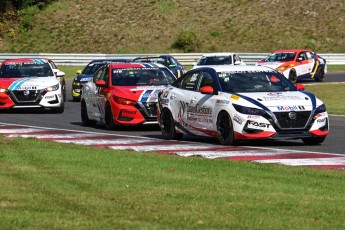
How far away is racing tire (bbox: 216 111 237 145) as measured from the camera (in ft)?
57.8

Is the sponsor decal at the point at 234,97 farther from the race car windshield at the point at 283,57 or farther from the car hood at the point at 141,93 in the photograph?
the race car windshield at the point at 283,57

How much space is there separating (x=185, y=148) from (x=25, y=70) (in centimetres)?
1316

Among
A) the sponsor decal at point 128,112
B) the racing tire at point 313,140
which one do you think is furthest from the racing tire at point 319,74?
the racing tire at point 313,140

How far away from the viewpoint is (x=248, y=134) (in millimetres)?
17391

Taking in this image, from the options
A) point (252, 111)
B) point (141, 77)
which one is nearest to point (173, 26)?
point (141, 77)

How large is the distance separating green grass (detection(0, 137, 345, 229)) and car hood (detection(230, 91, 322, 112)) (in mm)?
2440

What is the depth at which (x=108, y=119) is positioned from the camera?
2259 cm

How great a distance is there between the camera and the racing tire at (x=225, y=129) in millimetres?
17625

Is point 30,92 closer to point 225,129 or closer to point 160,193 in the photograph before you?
point 225,129

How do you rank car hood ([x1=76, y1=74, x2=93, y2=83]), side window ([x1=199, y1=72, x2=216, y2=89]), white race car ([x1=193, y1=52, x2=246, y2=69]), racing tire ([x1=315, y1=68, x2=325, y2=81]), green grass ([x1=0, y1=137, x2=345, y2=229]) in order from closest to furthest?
1. green grass ([x1=0, y1=137, x2=345, y2=229])
2. side window ([x1=199, y1=72, x2=216, y2=89])
3. car hood ([x1=76, y1=74, x2=93, y2=83])
4. white race car ([x1=193, y1=52, x2=246, y2=69])
5. racing tire ([x1=315, y1=68, x2=325, y2=81])

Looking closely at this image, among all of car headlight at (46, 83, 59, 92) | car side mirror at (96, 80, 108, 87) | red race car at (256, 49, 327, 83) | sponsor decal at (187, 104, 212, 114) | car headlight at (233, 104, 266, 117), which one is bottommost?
red race car at (256, 49, 327, 83)

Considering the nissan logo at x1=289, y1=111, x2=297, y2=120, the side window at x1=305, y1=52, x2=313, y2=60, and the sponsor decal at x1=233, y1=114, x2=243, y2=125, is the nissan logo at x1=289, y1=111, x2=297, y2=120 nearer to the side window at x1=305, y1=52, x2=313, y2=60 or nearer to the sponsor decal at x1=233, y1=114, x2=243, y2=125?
the sponsor decal at x1=233, y1=114, x2=243, y2=125

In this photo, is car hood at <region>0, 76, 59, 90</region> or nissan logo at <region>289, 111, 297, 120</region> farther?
car hood at <region>0, 76, 59, 90</region>

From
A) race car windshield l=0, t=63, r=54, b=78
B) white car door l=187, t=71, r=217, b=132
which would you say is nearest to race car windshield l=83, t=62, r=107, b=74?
race car windshield l=0, t=63, r=54, b=78
